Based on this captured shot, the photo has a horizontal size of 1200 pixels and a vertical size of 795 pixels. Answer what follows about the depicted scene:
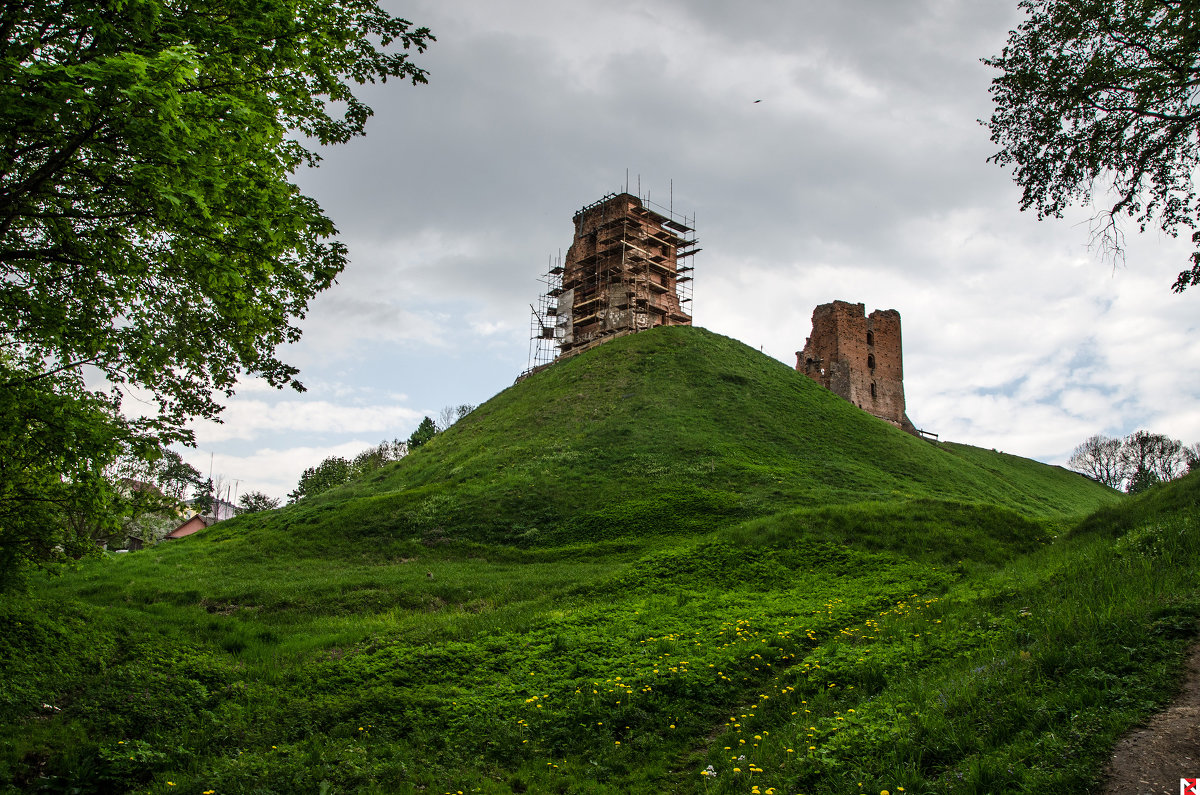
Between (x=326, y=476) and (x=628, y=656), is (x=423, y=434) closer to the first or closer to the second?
(x=326, y=476)

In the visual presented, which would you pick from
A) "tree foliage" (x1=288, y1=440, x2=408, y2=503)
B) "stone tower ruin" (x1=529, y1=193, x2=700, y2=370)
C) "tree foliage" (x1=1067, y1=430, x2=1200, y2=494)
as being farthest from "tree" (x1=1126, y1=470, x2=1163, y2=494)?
"tree foliage" (x1=288, y1=440, x2=408, y2=503)

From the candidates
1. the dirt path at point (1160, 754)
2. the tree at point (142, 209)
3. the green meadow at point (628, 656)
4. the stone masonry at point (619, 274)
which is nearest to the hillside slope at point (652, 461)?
the green meadow at point (628, 656)

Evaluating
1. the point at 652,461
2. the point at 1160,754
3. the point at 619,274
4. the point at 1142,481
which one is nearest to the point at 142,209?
the point at 1160,754

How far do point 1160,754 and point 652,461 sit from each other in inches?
1003

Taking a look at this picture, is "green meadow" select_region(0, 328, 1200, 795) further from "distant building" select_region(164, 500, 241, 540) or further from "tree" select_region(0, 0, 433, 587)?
"distant building" select_region(164, 500, 241, 540)

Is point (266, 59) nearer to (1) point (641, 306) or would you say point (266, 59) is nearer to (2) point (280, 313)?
(2) point (280, 313)

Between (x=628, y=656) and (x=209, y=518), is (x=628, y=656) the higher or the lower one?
the lower one

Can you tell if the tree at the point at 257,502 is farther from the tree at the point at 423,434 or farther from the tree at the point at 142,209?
the tree at the point at 142,209

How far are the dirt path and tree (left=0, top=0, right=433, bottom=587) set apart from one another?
875 cm

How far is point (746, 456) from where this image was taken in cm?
3116

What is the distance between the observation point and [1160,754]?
193 inches

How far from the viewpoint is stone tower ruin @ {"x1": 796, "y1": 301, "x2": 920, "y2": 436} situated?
55.1m

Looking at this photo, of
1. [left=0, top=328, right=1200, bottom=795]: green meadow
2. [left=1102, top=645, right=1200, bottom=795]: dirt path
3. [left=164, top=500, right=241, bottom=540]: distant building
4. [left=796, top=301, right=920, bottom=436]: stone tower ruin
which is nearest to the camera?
[left=1102, top=645, right=1200, bottom=795]: dirt path

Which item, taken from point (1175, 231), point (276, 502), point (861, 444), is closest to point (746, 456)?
point (861, 444)
